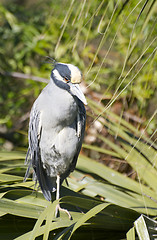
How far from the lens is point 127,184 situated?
2.22 meters

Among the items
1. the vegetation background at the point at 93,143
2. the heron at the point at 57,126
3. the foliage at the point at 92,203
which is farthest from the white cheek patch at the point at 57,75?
the foliage at the point at 92,203

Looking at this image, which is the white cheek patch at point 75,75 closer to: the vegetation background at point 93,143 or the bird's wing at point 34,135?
the vegetation background at point 93,143

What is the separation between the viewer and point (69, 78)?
1813 mm

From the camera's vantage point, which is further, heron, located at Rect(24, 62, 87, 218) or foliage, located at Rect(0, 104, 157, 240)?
heron, located at Rect(24, 62, 87, 218)

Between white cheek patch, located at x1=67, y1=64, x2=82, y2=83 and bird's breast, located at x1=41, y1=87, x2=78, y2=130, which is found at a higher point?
white cheek patch, located at x1=67, y1=64, x2=82, y2=83

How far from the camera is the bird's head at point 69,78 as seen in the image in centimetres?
178

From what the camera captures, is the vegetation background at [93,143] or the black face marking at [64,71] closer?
the vegetation background at [93,143]

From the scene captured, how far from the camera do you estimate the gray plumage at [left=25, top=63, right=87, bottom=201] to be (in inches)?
74.5

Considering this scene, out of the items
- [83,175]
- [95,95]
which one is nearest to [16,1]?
[95,95]

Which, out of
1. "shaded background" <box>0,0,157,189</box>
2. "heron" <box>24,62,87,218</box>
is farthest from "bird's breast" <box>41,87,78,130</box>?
"shaded background" <box>0,0,157,189</box>

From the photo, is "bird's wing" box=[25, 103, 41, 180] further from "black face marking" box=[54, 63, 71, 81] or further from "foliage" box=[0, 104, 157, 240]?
"black face marking" box=[54, 63, 71, 81]

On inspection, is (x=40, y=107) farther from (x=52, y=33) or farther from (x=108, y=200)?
(x=52, y=33)

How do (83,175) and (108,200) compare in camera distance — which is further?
(83,175)

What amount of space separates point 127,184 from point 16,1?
4.49m
